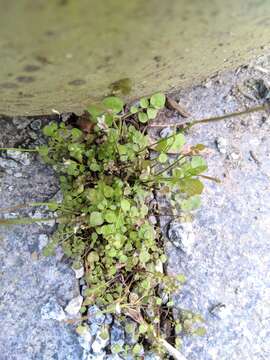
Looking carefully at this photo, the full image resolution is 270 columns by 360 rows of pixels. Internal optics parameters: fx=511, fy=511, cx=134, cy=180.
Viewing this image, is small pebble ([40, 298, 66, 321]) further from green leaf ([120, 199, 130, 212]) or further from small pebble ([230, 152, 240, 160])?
small pebble ([230, 152, 240, 160])

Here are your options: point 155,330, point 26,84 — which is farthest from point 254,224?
point 26,84

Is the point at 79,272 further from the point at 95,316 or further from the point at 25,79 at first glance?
the point at 25,79

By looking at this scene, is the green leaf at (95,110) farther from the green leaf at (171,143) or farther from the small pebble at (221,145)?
the small pebble at (221,145)

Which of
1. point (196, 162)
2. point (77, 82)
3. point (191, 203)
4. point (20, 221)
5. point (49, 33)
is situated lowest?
point (20, 221)

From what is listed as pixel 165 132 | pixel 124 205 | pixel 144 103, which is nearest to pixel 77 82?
pixel 144 103

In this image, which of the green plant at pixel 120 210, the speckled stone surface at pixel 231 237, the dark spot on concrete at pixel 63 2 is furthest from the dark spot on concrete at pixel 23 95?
the speckled stone surface at pixel 231 237

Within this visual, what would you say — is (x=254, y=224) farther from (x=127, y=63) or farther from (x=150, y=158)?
(x=127, y=63)


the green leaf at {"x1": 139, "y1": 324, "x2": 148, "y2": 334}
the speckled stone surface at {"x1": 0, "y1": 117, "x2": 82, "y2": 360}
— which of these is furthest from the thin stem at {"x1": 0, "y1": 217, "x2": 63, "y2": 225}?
the green leaf at {"x1": 139, "y1": 324, "x2": 148, "y2": 334}
